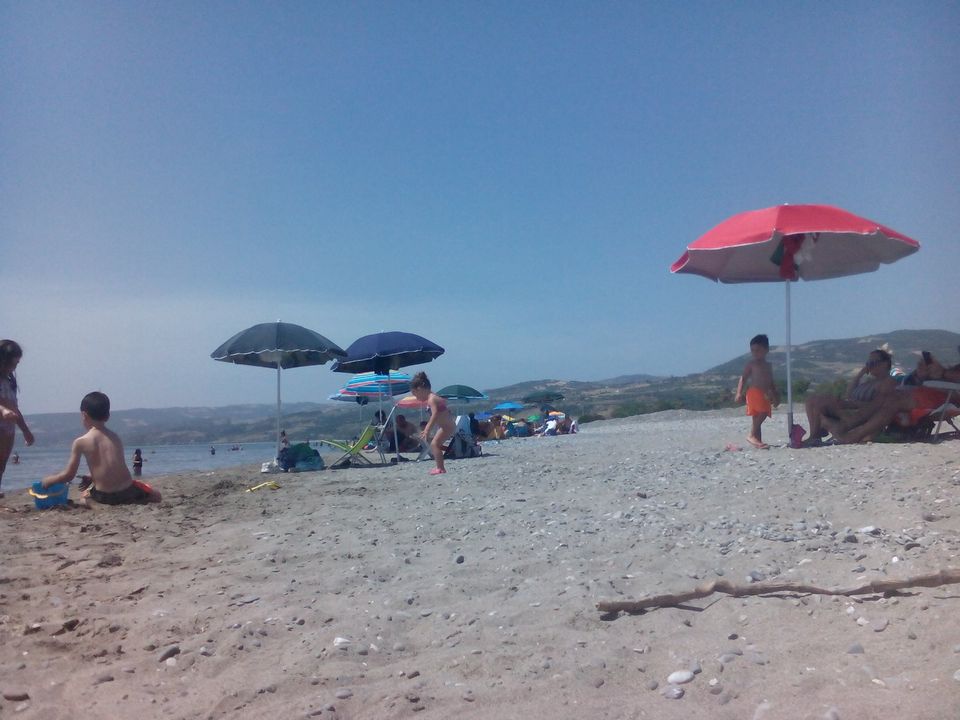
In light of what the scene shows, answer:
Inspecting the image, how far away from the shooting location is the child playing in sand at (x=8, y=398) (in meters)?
6.97

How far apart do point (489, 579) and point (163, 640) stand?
A: 158 centimetres

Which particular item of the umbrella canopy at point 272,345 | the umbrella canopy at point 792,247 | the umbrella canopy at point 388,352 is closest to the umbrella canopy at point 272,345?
the umbrella canopy at point 272,345

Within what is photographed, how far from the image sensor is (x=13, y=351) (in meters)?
7.28

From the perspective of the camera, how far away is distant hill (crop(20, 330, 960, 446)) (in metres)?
28.5

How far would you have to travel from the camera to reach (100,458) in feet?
21.8

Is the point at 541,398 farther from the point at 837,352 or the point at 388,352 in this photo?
the point at 388,352

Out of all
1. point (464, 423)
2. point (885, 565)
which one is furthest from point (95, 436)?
point (464, 423)

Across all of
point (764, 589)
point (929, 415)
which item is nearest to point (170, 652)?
point (764, 589)

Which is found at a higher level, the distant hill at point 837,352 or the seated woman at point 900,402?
the distant hill at point 837,352

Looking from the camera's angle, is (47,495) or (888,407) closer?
(47,495)

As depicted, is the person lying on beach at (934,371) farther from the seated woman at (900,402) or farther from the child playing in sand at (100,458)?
the child playing in sand at (100,458)

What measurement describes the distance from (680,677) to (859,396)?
6.17m

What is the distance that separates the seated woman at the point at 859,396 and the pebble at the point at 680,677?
5.89m

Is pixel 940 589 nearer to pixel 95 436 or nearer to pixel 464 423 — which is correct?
pixel 95 436
